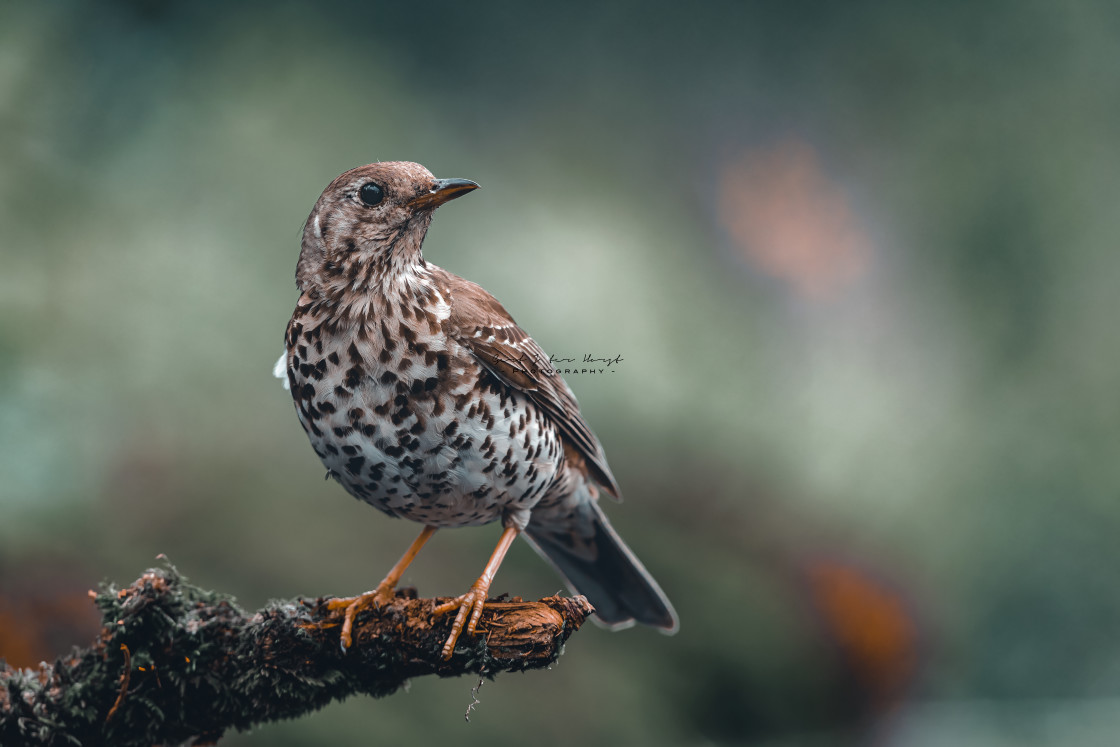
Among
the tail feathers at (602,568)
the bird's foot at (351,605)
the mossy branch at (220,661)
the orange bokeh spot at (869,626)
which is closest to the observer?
the mossy branch at (220,661)

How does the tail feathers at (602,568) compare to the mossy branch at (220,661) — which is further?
the tail feathers at (602,568)

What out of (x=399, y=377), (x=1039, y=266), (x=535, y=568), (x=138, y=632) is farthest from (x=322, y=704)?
(x=1039, y=266)

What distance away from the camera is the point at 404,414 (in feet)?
7.27

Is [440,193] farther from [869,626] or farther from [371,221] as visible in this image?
[869,626]

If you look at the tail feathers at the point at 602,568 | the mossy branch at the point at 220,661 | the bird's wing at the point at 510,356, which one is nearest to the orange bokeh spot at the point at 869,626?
the tail feathers at the point at 602,568

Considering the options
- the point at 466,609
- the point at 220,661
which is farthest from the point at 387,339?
the point at 220,661

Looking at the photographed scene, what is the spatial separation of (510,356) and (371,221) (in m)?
0.54

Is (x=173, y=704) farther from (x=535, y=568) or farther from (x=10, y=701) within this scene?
(x=535, y=568)

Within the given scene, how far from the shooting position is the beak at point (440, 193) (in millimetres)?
2244

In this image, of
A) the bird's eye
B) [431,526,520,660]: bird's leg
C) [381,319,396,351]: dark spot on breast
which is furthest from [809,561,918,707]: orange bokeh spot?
the bird's eye

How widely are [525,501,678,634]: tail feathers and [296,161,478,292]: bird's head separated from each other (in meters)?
1.14

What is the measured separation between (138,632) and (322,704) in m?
0.55

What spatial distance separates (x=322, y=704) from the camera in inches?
94.9

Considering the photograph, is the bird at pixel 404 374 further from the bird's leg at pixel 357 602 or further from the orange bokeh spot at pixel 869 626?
the orange bokeh spot at pixel 869 626
